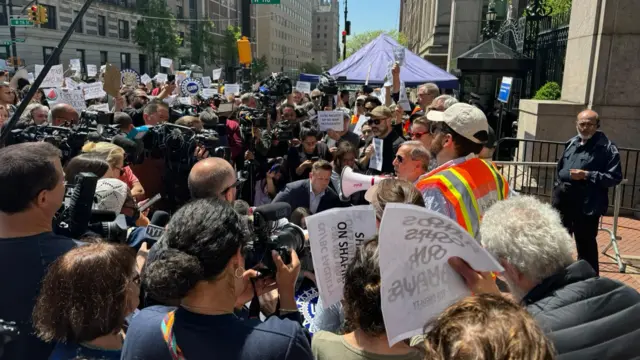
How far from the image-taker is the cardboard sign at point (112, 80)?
7863mm

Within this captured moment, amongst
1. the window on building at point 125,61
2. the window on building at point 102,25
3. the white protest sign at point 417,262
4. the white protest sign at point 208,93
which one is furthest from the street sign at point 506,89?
the window on building at point 125,61

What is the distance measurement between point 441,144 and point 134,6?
58571 mm

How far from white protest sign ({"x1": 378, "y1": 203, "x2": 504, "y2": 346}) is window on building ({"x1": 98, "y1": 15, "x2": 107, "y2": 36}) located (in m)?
54.9

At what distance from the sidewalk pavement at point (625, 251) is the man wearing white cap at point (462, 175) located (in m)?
3.32

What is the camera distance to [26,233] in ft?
6.93

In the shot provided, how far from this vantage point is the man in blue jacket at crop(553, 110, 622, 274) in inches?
213

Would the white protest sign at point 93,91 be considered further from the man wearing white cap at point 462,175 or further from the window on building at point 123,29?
the window on building at point 123,29

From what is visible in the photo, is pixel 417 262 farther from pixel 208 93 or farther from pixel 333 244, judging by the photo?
pixel 208 93

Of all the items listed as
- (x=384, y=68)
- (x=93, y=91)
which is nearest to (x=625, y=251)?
(x=384, y=68)

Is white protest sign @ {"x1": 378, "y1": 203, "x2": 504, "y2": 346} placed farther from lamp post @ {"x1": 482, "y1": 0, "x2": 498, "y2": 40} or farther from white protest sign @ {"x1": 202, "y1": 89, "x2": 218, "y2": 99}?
lamp post @ {"x1": 482, "y1": 0, "x2": 498, "y2": 40}

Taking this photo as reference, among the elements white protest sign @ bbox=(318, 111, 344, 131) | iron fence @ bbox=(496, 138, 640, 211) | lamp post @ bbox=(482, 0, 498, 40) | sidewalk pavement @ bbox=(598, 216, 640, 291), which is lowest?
sidewalk pavement @ bbox=(598, 216, 640, 291)

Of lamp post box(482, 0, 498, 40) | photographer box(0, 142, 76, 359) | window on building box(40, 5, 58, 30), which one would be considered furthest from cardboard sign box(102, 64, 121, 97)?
window on building box(40, 5, 58, 30)

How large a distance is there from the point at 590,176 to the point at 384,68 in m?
8.59

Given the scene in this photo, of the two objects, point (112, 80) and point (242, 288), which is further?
point (112, 80)
